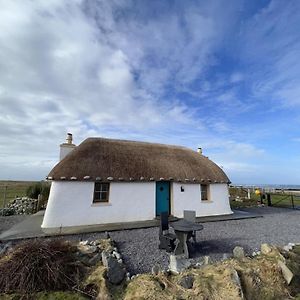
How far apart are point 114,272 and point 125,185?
252 inches

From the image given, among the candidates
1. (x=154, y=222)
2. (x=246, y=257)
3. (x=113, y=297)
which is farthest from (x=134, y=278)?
(x=154, y=222)

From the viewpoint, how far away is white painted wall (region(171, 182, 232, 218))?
40.8 feet

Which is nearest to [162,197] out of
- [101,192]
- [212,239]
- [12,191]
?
[101,192]

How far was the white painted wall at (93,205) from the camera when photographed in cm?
982

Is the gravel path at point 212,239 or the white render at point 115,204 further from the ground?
the white render at point 115,204

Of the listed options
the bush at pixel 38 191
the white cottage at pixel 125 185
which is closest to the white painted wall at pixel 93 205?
the white cottage at pixel 125 185

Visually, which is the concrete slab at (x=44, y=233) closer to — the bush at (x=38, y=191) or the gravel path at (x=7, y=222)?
the gravel path at (x=7, y=222)

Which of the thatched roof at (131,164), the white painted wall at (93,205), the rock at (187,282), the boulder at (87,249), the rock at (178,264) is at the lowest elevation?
the rock at (187,282)

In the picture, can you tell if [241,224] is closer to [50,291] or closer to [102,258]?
[102,258]

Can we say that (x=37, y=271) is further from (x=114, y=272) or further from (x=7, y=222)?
(x=7, y=222)

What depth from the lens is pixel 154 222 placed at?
11.1 m

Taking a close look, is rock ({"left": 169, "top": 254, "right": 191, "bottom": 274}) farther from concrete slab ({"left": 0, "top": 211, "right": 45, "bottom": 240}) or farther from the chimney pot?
the chimney pot

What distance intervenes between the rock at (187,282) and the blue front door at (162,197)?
24.2 feet

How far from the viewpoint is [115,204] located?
10.9 meters
